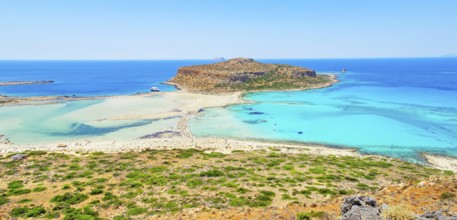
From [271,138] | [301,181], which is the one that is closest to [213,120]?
[271,138]

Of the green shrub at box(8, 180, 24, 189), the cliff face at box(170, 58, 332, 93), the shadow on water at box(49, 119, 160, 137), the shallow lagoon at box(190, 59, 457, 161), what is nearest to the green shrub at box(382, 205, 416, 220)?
the green shrub at box(8, 180, 24, 189)

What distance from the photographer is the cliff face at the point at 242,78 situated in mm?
124000

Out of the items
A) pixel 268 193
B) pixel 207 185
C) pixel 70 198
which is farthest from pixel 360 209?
pixel 70 198

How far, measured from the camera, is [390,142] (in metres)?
52.8

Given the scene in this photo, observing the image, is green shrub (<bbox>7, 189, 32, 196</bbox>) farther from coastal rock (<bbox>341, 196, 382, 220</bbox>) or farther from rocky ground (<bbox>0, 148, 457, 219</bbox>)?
coastal rock (<bbox>341, 196, 382, 220</bbox>)

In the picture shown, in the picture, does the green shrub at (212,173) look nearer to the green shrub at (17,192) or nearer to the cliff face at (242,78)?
the green shrub at (17,192)

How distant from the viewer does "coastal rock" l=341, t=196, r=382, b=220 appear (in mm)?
14616

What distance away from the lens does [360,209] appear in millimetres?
15359

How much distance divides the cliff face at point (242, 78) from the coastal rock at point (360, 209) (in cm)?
10079

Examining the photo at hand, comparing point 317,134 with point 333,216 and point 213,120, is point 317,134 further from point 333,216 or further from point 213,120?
point 333,216

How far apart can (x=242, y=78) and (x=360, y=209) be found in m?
119

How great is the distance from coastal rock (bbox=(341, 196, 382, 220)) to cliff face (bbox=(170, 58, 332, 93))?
101m

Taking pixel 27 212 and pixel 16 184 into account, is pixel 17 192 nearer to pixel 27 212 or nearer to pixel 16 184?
pixel 16 184

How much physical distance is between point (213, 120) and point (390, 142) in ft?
121
